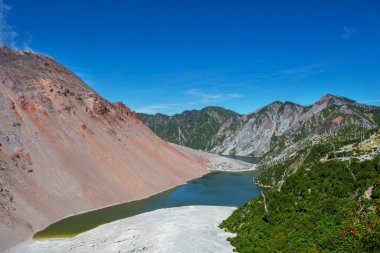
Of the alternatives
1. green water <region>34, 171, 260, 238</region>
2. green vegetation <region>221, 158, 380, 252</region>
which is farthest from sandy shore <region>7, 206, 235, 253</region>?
green water <region>34, 171, 260, 238</region>

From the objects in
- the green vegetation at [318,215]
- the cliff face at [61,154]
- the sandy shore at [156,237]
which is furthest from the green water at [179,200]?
the green vegetation at [318,215]

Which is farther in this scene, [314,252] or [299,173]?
[299,173]

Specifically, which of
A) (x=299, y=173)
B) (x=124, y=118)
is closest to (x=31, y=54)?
(x=124, y=118)

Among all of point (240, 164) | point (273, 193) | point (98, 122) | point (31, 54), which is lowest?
point (273, 193)

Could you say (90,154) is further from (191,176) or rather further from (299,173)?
(299,173)

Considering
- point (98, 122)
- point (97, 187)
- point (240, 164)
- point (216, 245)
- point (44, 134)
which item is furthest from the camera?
point (240, 164)

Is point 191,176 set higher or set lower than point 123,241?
higher

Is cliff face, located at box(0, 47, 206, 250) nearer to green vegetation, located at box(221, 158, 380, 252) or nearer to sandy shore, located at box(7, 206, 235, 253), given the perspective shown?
sandy shore, located at box(7, 206, 235, 253)
